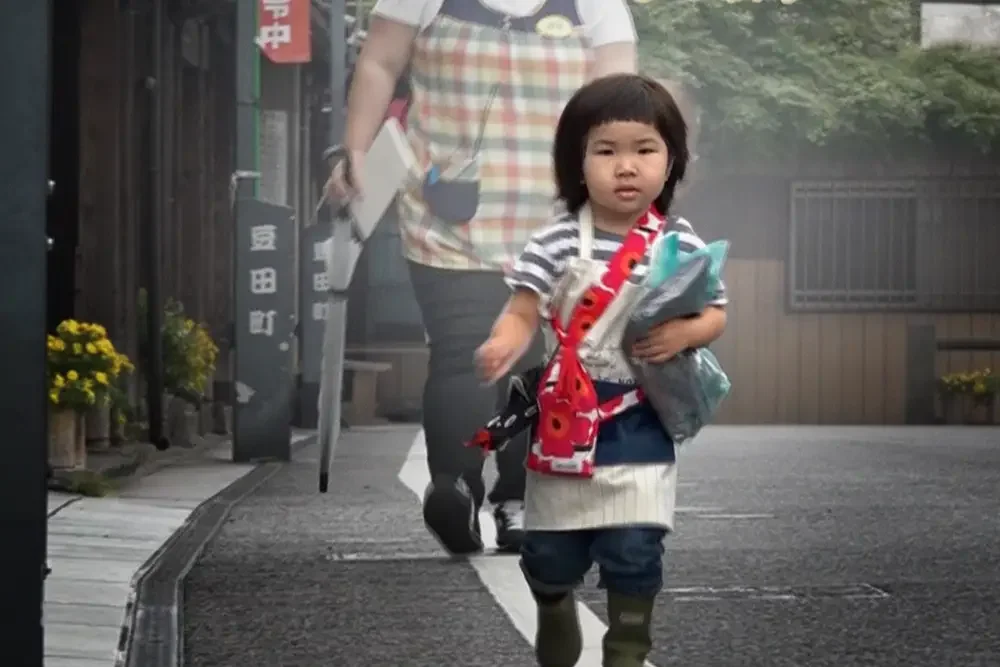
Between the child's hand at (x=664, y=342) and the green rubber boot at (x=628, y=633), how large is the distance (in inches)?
11.6

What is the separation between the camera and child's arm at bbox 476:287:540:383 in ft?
10.1

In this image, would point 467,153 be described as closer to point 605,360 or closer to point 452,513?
point 452,513

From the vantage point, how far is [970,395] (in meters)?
13.4

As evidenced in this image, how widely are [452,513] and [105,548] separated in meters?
0.86

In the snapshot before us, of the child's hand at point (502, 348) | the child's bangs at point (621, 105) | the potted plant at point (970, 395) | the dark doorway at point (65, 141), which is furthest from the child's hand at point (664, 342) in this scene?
the potted plant at point (970, 395)

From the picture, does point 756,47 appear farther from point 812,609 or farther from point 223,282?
point 812,609

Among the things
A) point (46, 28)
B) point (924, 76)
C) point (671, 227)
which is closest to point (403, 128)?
point (671, 227)

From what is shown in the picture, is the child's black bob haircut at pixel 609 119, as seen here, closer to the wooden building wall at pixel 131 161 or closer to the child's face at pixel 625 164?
the child's face at pixel 625 164

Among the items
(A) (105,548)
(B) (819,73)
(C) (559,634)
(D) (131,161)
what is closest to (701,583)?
(A) (105,548)

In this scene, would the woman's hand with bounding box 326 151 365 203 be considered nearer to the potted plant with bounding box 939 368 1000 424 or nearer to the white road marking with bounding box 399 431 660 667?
the white road marking with bounding box 399 431 660 667

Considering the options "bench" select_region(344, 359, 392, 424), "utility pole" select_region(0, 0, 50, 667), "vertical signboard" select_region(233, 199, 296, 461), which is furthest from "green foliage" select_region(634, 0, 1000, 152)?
"utility pole" select_region(0, 0, 50, 667)

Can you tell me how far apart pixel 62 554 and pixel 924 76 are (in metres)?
6.96

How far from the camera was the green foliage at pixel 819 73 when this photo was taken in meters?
7.62

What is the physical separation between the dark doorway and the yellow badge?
4857 millimetres
